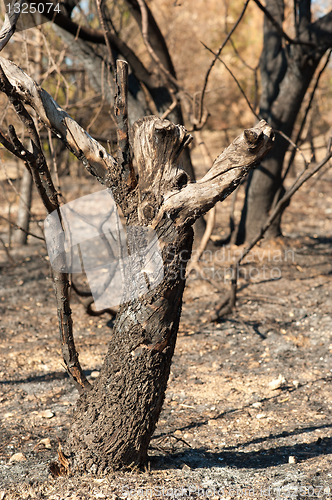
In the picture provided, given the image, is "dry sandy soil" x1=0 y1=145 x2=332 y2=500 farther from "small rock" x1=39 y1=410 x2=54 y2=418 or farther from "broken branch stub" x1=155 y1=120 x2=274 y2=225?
"broken branch stub" x1=155 y1=120 x2=274 y2=225

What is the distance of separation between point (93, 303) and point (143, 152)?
7.95 feet

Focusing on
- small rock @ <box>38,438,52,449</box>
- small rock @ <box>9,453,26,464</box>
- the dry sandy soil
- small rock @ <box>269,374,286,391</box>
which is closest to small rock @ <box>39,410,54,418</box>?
the dry sandy soil

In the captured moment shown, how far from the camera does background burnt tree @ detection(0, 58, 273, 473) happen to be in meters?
1.63

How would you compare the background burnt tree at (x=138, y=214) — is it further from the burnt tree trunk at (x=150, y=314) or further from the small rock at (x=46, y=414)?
the small rock at (x=46, y=414)

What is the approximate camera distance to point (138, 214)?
5.63ft

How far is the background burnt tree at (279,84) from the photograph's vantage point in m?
4.20

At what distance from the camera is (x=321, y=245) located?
17.3ft

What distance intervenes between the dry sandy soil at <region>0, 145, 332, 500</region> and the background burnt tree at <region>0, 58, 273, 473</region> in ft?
0.57

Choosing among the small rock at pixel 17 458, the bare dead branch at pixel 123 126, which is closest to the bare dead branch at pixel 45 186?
the bare dead branch at pixel 123 126

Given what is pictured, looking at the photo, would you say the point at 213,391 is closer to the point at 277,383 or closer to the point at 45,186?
the point at 277,383

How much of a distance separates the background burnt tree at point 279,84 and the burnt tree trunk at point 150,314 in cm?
283

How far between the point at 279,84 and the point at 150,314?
3.91 meters

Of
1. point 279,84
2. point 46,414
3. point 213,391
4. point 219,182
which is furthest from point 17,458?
point 279,84

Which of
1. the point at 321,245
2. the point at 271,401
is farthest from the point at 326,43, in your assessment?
the point at 271,401
